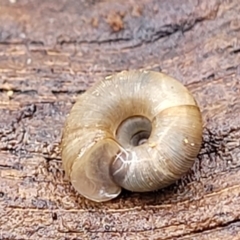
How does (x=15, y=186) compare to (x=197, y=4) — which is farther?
(x=197, y=4)

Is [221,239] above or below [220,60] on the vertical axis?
below

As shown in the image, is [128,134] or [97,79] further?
[97,79]

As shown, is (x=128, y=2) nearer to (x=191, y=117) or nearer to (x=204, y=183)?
(x=191, y=117)

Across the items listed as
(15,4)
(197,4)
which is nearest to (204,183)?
(197,4)
